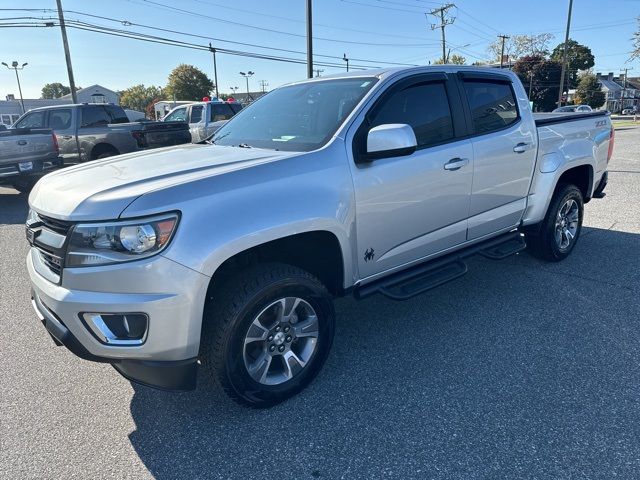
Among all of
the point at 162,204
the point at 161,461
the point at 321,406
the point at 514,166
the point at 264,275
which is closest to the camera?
the point at 162,204

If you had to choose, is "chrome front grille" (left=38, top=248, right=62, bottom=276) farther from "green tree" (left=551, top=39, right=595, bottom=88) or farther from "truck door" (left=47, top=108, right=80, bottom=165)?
"green tree" (left=551, top=39, right=595, bottom=88)

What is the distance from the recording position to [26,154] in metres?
8.93

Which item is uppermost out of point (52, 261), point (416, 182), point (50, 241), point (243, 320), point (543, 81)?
point (543, 81)

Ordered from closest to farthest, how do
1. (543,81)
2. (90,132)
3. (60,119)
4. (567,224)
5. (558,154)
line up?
(558,154) < (567,224) < (90,132) < (60,119) < (543,81)

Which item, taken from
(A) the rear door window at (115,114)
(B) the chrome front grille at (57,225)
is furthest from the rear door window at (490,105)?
(A) the rear door window at (115,114)

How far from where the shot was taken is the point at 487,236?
13.5 ft

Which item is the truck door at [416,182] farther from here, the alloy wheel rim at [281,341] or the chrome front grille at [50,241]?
the chrome front grille at [50,241]

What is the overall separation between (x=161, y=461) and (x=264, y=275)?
3.57 feet

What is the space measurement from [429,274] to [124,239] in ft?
7.30

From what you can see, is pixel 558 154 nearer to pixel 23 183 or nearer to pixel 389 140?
pixel 389 140

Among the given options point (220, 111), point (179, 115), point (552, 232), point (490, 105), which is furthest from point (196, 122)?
point (552, 232)

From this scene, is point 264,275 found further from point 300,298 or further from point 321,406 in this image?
point 321,406

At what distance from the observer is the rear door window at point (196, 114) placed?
520 inches

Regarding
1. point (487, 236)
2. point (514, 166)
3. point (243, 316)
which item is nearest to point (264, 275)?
point (243, 316)
